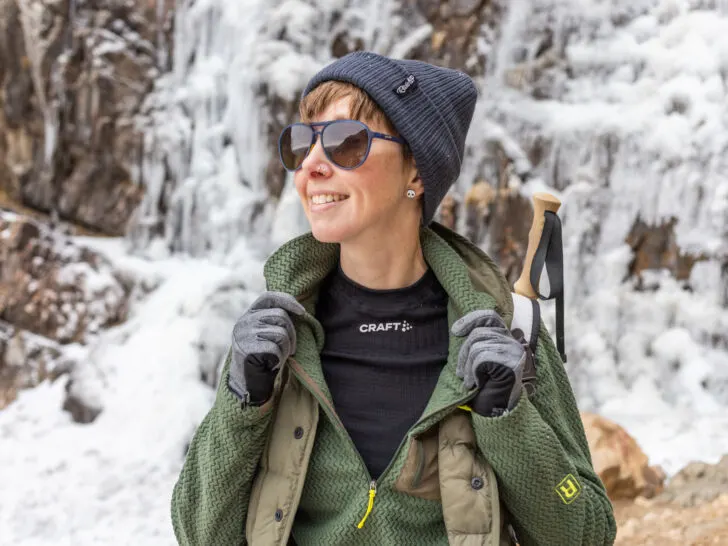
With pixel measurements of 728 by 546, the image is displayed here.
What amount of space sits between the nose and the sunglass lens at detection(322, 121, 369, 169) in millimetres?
19

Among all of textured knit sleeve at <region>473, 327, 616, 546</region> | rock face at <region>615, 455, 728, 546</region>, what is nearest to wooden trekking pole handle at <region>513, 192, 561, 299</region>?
textured knit sleeve at <region>473, 327, 616, 546</region>

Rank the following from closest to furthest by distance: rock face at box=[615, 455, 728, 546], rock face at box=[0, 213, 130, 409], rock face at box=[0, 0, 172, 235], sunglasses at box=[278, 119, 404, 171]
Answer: sunglasses at box=[278, 119, 404, 171] < rock face at box=[615, 455, 728, 546] < rock face at box=[0, 213, 130, 409] < rock face at box=[0, 0, 172, 235]

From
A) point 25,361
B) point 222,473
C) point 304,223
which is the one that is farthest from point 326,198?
point 25,361

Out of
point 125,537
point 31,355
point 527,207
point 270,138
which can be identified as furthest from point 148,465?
point 527,207

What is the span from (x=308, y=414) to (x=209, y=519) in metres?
0.25

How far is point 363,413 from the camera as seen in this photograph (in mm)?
1326

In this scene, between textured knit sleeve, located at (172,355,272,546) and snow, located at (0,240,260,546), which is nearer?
textured knit sleeve, located at (172,355,272,546)

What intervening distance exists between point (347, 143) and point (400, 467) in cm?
57

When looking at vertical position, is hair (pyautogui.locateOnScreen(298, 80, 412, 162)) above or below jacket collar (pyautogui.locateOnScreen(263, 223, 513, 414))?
above

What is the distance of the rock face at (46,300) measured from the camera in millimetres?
5273

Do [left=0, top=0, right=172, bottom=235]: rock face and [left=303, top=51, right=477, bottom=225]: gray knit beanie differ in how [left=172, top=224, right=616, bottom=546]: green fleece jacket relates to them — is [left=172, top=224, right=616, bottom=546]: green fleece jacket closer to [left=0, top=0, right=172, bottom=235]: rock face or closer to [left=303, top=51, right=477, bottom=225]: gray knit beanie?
[left=303, top=51, right=477, bottom=225]: gray knit beanie

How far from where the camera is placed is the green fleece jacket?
120 centimetres

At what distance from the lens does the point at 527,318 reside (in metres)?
1.36

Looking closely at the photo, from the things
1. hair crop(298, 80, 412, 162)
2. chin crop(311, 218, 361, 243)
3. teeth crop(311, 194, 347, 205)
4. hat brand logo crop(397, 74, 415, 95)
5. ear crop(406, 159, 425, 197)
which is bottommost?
chin crop(311, 218, 361, 243)
